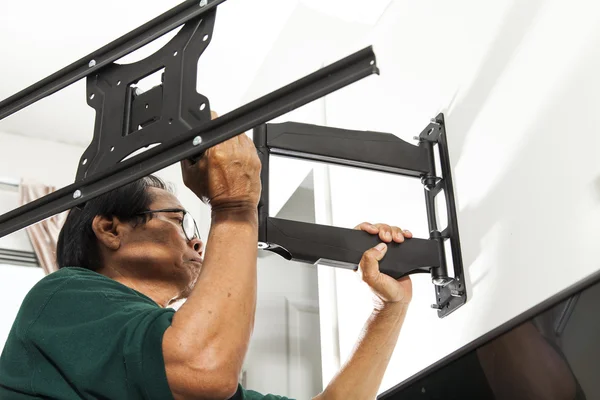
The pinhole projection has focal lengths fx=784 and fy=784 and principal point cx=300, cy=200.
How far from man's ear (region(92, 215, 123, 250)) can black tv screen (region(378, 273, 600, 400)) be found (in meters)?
0.64

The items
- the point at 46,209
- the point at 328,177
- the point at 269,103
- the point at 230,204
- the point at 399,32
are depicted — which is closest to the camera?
the point at 269,103

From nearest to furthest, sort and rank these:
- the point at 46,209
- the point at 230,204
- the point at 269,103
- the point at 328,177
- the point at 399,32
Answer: the point at 269,103 < the point at 46,209 < the point at 230,204 < the point at 399,32 < the point at 328,177

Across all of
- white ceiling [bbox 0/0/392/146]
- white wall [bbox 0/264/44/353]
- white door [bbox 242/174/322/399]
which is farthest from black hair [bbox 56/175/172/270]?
white wall [bbox 0/264/44/353]

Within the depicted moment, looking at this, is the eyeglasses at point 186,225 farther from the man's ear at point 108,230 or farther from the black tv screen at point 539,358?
the black tv screen at point 539,358

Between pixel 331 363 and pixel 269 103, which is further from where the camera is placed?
pixel 331 363

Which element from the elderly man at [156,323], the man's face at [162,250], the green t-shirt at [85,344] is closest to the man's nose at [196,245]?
the man's face at [162,250]

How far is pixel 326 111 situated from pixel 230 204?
3.41 ft

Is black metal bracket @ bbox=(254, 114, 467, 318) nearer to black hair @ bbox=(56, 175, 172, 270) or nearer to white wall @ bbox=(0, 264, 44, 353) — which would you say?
black hair @ bbox=(56, 175, 172, 270)

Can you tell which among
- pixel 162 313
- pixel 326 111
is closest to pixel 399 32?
pixel 326 111

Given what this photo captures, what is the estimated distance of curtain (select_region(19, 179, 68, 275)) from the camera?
3.07 meters

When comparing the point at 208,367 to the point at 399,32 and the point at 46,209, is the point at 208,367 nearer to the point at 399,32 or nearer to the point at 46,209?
the point at 46,209

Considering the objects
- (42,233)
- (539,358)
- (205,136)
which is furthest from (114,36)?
(539,358)

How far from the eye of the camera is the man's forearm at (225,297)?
41.4 inches

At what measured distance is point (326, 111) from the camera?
216 centimetres
